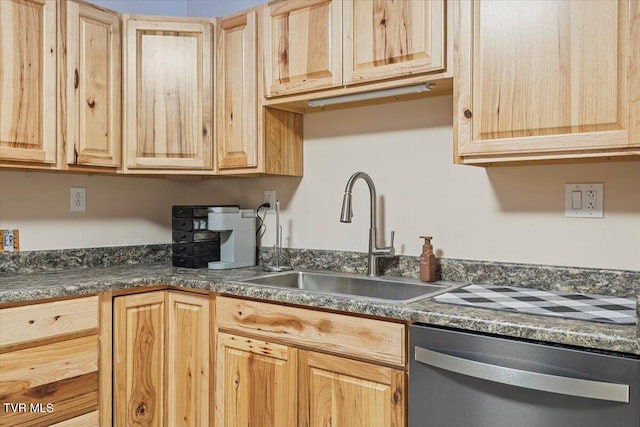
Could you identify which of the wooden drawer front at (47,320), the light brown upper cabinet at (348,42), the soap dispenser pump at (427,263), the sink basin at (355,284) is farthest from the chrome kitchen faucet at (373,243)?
the wooden drawer front at (47,320)

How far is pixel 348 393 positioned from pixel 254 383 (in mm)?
410

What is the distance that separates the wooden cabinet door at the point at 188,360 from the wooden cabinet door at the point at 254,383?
0.31 feet

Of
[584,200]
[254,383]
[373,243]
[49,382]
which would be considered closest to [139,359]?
[49,382]

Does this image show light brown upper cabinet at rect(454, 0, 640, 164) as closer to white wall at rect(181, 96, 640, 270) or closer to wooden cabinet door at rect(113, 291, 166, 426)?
white wall at rect(181, 96, 640, 270)

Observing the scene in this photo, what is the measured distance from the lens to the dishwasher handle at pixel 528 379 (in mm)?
1111

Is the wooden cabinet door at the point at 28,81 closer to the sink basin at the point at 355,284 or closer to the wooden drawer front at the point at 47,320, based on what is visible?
the wooden drawer front at the point at 47,320

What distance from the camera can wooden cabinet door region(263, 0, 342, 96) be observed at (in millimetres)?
1944

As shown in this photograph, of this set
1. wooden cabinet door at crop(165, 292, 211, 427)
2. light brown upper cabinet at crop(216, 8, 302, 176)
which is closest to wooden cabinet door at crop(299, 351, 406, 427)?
wooden cabinet door at crop(165, 292, 211, 427)

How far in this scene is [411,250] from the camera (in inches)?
82.1

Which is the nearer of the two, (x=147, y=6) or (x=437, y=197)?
(x=437, y=197)

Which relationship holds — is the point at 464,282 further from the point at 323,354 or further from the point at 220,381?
the point at 220,381

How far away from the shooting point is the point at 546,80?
1472mm

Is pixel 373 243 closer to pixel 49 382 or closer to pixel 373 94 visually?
pixel 373 94

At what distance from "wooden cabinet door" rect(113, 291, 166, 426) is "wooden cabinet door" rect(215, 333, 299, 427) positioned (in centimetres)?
31
